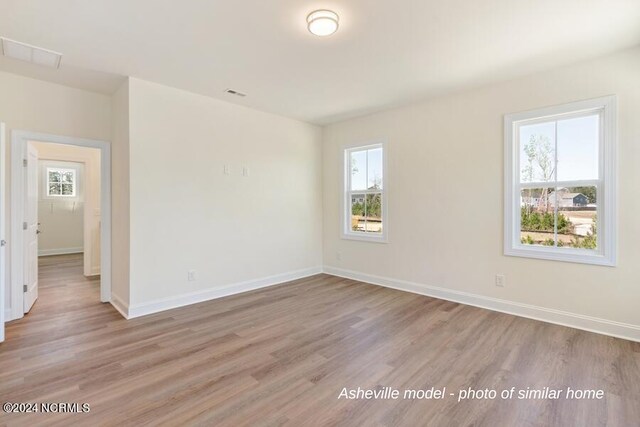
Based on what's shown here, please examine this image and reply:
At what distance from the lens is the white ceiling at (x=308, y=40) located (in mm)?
2186

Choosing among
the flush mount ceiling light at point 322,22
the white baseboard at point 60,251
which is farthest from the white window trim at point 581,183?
the white baseboard at point 60,251

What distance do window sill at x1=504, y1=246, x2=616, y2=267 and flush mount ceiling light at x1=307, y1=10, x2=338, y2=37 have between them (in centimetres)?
300

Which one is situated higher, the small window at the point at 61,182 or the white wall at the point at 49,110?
the white wall at the point at 49,110

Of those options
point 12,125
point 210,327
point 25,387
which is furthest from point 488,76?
point 12,125

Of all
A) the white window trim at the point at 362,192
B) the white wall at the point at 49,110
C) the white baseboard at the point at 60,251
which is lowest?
the white baseboard at the point at 60,251

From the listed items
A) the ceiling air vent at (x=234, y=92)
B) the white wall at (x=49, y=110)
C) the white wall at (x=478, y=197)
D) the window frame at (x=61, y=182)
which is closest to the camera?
the white wall at (x=478, y=197)

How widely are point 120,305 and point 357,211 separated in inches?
141

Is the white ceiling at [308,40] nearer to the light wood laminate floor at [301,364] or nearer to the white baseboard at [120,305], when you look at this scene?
the white baseboard at [120,305]

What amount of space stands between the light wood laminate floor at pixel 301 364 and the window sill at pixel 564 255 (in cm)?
69

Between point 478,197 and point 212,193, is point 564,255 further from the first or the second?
point 212,193

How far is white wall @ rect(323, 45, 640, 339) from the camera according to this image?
2.82 m

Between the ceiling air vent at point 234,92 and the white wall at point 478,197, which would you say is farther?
the ceiling air vent at point 234,92

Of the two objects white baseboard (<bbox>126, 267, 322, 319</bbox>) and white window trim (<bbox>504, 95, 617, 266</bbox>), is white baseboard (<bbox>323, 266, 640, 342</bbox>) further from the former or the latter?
white baseboard (<bbox>126, 267, 322, 319</bbox>)

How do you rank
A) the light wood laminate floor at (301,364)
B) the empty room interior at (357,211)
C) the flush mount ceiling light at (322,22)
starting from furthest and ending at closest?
the flush mount ceiling light at (322,22), the empty room interior at (357,211), the light wood laminate floor at (301,364)
